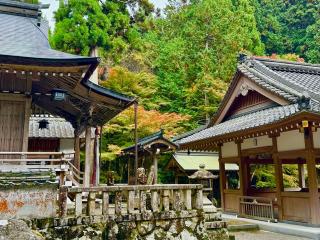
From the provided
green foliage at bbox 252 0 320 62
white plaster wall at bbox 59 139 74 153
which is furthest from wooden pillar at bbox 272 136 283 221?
green foliage at bbox 252 0 320 62

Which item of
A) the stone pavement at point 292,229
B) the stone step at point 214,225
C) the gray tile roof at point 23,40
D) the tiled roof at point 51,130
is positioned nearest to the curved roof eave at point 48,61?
the gray tile roof at point 23,40

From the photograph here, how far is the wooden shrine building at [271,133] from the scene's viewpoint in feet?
33.9

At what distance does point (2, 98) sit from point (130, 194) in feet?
15.1

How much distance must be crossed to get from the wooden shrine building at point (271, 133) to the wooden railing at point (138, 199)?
385 centimetres

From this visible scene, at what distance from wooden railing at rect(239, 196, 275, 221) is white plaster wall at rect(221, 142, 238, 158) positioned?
2187 mm

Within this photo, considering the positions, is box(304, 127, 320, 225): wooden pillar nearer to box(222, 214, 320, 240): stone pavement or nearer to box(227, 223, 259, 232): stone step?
box(222, 214, 320, 240): stone pavement

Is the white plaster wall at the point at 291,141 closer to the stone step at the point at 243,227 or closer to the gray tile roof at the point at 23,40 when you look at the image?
the stone step at the point at 243,227

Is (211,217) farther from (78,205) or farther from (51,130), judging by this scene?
(51,130)

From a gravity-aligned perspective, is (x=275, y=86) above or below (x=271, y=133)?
above

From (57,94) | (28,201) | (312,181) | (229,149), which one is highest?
(57,94)

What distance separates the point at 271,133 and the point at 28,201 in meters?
7.95

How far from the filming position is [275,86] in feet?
42.7

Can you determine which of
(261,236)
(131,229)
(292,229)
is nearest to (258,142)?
(292,229)

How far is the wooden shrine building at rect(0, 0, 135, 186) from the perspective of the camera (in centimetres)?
781
